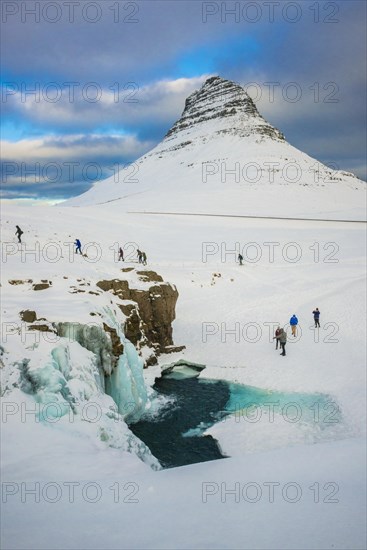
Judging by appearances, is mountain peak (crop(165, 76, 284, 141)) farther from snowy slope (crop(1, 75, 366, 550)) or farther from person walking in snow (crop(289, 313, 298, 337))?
person walking in snow (crop(289, 313, 298, 337))

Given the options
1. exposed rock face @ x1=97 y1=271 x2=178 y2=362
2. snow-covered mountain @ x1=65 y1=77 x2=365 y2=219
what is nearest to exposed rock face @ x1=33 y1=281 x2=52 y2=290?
exposed rock face @ x1=97 y1=271 x2=178 y2=362

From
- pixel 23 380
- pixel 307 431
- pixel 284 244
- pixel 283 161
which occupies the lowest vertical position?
pixel 307 431

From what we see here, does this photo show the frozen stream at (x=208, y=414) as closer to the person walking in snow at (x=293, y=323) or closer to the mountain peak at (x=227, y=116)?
the person walking in snow at (x=293, y=323)

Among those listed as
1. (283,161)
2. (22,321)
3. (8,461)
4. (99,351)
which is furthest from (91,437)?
(283,161)

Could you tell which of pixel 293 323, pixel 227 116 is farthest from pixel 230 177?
pixel 293 323

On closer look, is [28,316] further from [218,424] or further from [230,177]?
[230,177]

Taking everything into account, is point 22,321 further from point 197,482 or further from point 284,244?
point 284,244
